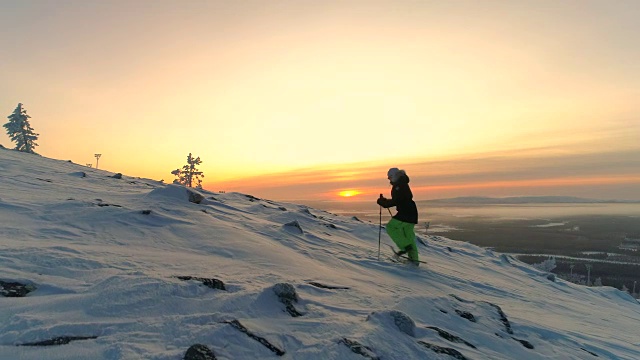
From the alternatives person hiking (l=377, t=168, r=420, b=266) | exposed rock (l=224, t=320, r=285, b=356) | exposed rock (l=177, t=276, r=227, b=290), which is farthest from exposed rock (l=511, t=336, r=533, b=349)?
exposed rock (l=177, t=276, r=227, b=290)

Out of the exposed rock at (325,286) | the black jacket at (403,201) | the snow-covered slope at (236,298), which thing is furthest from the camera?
the black jacket at (403,201)

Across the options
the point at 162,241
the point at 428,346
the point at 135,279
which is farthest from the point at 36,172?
the point at 428,346

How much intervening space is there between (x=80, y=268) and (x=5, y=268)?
Result: 917 mm

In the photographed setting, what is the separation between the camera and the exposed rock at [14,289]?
4.73 metres

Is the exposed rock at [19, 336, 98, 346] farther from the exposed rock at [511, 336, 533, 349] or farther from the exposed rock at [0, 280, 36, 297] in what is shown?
the exposed rock at [511, 336, 533, 349]

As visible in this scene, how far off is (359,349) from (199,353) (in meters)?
1.91

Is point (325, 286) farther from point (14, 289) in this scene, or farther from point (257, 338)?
point (14, 289)

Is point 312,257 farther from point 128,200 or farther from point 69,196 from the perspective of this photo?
point 69,196

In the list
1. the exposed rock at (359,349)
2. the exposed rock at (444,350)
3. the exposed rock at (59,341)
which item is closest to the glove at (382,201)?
the exposed rock at (444,350)

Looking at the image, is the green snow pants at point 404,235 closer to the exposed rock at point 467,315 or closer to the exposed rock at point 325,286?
the exposed rock at point 467,315

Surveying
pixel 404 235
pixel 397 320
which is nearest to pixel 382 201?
pixel 404 235

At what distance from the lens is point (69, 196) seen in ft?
39.7

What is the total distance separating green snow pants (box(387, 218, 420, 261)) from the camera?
10.7 meters

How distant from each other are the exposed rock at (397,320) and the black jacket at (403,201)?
526 cm
